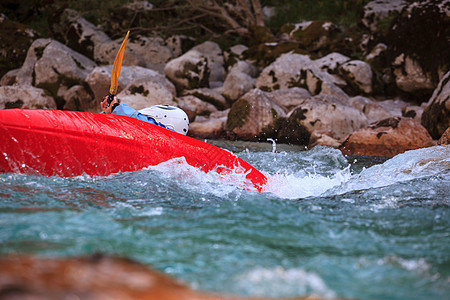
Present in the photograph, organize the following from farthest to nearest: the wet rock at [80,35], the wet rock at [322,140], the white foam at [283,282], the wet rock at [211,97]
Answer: the wet rock at [80,35]
the wet rock at [211,97]
the wet rock at [322,140]
the white foam at [283,282]

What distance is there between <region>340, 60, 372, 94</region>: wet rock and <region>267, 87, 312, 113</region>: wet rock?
4.52 ft

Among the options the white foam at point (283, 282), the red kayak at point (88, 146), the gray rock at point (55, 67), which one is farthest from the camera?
the gray rock at point (55, 67)

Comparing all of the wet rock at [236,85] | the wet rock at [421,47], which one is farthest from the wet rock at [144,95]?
the wet rock at [421,47]

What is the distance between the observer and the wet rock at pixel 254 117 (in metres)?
8.66

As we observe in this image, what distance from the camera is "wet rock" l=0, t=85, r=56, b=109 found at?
985 cm

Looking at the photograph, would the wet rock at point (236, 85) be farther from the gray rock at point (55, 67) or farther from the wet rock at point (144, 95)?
the gray rock at point (55, 67)

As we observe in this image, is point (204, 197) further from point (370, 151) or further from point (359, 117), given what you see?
point (359, 117)

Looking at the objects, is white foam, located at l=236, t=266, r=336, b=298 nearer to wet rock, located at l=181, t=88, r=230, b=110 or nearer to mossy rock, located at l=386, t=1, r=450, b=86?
mossy rock, located at l=386, t=1, r=450, b=86

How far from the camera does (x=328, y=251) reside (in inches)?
83.8

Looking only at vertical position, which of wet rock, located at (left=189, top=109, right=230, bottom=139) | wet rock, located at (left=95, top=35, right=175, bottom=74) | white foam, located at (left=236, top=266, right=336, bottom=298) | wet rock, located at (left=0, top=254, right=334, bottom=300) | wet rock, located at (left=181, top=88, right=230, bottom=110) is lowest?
wet rock, located at (left=189, top=109, right=230, bottom=139)

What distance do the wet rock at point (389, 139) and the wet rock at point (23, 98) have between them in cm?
714

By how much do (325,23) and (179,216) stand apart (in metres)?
12.5

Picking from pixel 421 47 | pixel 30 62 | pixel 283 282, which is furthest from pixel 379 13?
pixel 283 282

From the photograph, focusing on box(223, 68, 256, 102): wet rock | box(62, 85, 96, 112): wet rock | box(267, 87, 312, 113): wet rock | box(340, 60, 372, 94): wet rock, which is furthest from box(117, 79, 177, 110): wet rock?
box(340, 60, 372, 94): wet rock
